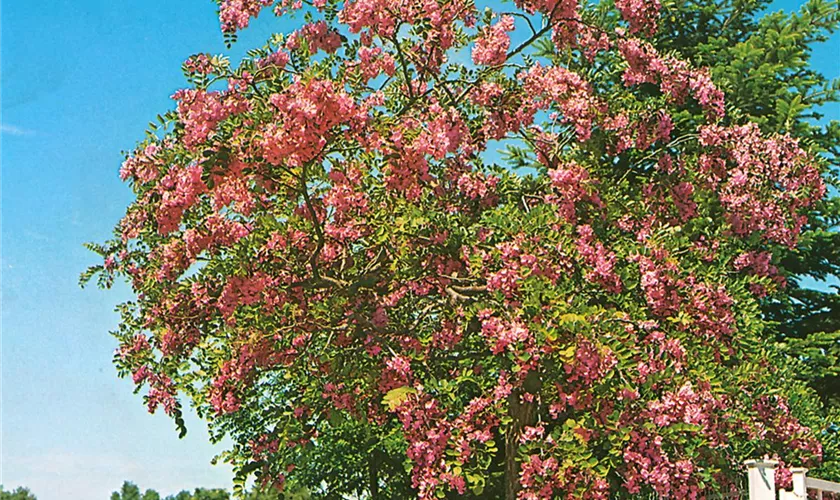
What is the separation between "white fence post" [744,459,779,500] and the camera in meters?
7.30

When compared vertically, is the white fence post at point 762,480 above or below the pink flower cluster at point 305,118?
below

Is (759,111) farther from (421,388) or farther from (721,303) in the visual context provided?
(421,388)

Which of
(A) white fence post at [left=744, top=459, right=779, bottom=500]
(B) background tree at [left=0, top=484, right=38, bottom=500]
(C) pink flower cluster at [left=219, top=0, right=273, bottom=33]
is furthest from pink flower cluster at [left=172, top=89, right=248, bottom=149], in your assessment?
(B) background tree at [left=0, top=484, right=38, bottom=500]

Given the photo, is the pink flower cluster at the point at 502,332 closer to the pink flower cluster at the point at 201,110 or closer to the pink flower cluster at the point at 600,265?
the pink flower cluster at the point at 600,265

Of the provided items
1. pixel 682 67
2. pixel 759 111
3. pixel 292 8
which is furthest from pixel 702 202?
pixel 292 8

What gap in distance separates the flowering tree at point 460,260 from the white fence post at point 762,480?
0.90 m

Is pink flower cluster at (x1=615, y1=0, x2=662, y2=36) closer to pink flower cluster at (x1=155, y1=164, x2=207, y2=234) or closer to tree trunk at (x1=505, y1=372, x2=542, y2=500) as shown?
tree trunk at (x1=505, y1=372, x2=542, y2=500)

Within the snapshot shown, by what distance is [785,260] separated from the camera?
1535cm

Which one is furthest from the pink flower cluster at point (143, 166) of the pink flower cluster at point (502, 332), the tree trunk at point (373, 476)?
the tree trunk at point (373, 476)

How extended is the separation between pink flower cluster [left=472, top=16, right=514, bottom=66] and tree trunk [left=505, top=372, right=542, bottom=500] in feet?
11.8

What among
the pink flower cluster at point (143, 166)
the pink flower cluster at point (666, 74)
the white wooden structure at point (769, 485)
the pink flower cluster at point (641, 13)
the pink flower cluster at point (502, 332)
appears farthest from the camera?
the pink flower cluster at point (666, 74)

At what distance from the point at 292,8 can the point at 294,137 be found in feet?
9.17

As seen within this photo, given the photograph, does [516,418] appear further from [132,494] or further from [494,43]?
[132,494]

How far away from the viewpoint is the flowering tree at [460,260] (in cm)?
827
